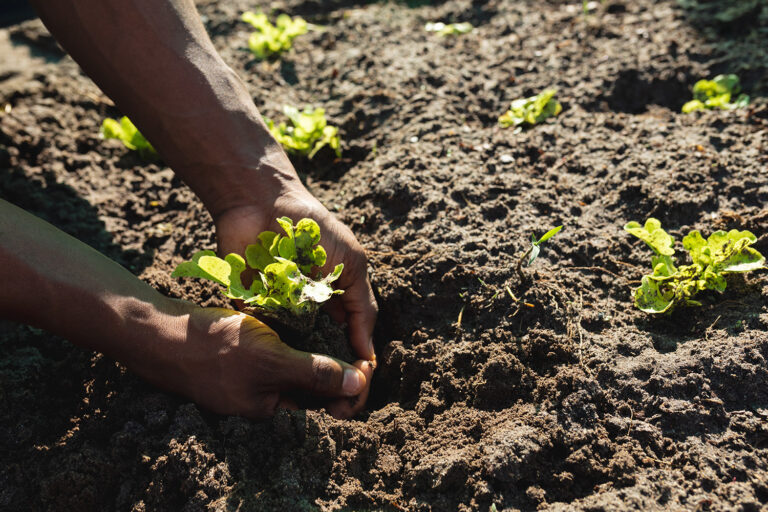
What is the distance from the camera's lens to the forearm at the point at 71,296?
5.78ft

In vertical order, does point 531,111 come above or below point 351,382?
→ above

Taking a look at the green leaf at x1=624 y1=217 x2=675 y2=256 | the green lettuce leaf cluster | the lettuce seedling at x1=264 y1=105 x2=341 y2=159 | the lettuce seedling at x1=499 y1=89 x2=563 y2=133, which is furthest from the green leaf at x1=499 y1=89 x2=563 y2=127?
the green lettuce leaf cluster

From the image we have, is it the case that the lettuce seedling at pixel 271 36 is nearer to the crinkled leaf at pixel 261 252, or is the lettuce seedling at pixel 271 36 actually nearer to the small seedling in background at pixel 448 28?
the small seedling in background at pixel 448 28

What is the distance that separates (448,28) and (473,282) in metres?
2.01

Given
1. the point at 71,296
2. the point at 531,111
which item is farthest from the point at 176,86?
the point at 531,111

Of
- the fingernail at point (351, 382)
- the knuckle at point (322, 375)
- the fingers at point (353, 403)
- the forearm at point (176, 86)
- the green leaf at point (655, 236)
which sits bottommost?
the fingers at point (353, 403)

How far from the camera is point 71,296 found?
1.80 metres

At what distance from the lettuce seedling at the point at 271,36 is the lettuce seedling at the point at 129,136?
96cm

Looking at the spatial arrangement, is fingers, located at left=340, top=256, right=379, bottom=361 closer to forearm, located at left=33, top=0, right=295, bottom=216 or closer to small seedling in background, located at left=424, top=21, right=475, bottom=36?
forearm, located at left=33, top=0, right=295, bottom=216

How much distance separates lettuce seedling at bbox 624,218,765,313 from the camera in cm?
196

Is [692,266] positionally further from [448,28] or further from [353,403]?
[448,28]

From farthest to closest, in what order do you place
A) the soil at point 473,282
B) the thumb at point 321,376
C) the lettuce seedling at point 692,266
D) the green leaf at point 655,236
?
the green leaf at point 655,236 < the lettuce seedling at point 692,266 < the thumb at point 321,376 < the soil at point 473,282

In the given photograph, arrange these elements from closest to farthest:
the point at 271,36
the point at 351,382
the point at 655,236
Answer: the point at 351,382
the point at 655,236
the point at 271,36

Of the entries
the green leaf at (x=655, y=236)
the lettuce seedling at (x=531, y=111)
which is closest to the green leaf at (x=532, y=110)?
the lettuce seedling at (x=531, y=111)
